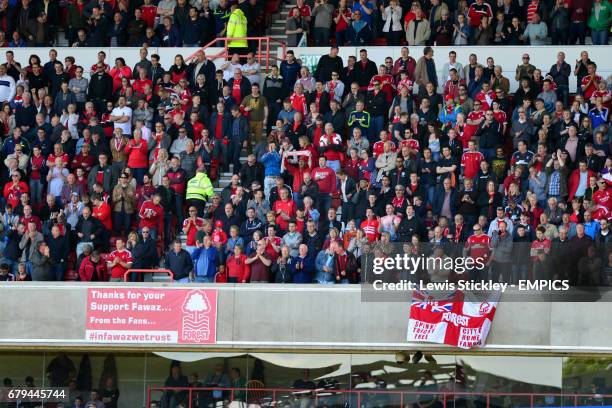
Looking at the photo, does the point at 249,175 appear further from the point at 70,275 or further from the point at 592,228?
the point at 592,228

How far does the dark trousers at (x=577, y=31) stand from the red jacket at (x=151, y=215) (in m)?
9.75

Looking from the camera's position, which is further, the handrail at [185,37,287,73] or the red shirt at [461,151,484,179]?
the handrail at [185,37,287,73]

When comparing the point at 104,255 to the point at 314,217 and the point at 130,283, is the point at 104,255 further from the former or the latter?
the point at 314,217

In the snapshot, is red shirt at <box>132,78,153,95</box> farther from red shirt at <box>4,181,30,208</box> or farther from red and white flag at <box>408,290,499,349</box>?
red and white flag at <box>408,290,499,349</box>

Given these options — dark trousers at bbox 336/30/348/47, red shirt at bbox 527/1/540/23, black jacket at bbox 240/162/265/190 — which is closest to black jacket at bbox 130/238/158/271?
black jacket at bbox 240/162/265/190

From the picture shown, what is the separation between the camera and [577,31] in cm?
2994

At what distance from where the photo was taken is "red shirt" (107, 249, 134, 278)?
79.6 ft

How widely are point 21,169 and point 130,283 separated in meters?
4.52

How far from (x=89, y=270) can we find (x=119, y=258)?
54 cm

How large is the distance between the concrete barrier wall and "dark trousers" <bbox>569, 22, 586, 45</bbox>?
8917 mm

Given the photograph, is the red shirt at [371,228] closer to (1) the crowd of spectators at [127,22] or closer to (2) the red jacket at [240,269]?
(2) the red jacket at [240,269]

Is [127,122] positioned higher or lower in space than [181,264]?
higher

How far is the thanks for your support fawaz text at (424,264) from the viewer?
907 inches

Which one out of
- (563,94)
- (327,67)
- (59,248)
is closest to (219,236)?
(59,248)
